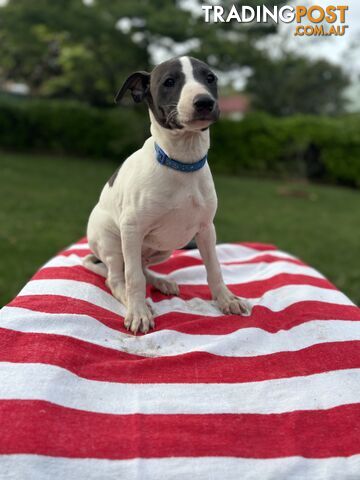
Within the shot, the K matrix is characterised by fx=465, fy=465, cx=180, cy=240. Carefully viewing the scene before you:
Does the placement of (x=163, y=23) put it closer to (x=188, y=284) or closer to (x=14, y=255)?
(x=14, y=255)

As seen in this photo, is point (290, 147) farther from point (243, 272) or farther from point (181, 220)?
point (181, 220)

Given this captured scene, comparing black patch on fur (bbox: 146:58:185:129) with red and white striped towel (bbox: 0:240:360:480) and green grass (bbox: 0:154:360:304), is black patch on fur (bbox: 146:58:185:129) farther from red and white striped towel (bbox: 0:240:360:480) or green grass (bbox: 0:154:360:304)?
green grass (bbox: 0:154:360:304)

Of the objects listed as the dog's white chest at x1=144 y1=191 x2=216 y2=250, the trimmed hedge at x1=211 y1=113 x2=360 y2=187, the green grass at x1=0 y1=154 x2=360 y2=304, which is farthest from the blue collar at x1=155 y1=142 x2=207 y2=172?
the trimmed hedge at x1=211 y1=113 x2=360 y2=187

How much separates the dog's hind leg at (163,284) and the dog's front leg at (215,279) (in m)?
0.22

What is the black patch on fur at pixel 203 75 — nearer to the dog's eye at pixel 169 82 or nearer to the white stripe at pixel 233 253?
the dog's eye at pixel 169 82

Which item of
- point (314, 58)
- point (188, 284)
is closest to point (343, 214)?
point (188, 284)

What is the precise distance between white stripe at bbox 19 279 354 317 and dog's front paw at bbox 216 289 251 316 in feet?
0.13

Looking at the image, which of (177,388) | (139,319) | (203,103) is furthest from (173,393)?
(203,103)


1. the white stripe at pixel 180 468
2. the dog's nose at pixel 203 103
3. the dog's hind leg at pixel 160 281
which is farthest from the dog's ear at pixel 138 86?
the white stripe at pixel 180 468

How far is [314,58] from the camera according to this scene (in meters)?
20.8

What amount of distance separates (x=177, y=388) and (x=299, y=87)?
862 inches

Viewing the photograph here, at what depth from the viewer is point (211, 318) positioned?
6.83 feet

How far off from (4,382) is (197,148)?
1144mm

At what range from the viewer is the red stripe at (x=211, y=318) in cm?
195
